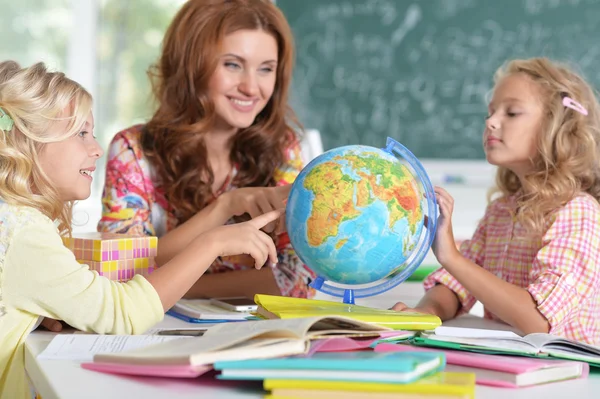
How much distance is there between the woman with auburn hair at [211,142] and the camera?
254cm

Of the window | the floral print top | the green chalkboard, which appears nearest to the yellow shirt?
the floral print top

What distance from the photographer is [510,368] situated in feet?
4.25

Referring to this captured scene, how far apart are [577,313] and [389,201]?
0.86m

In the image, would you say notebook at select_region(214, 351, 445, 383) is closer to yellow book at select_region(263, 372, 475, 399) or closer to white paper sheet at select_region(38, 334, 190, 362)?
yellow book at select_region(263, 372, 475, 399)

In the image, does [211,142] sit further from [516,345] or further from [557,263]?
[516,345]

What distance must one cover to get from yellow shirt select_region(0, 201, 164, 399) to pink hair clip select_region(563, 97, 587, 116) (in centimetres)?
148

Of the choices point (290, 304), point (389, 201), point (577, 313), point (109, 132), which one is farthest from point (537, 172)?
point (109, 132)

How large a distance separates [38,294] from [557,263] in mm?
1350

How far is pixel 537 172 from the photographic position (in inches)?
93.2

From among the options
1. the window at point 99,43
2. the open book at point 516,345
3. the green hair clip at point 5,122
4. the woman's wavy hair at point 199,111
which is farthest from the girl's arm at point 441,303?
the window at point 99,43

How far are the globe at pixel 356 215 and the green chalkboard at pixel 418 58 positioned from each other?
3141 millimetres

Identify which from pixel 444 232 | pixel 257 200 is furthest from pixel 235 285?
pixel 444 232

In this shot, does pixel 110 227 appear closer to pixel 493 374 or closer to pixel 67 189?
pixel 67 189

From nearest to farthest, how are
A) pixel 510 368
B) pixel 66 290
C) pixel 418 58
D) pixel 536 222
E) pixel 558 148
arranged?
pixel 510 368 < pixel 66 290 < pixel 536 222 < pixel 558 148 < pixel 418 58
